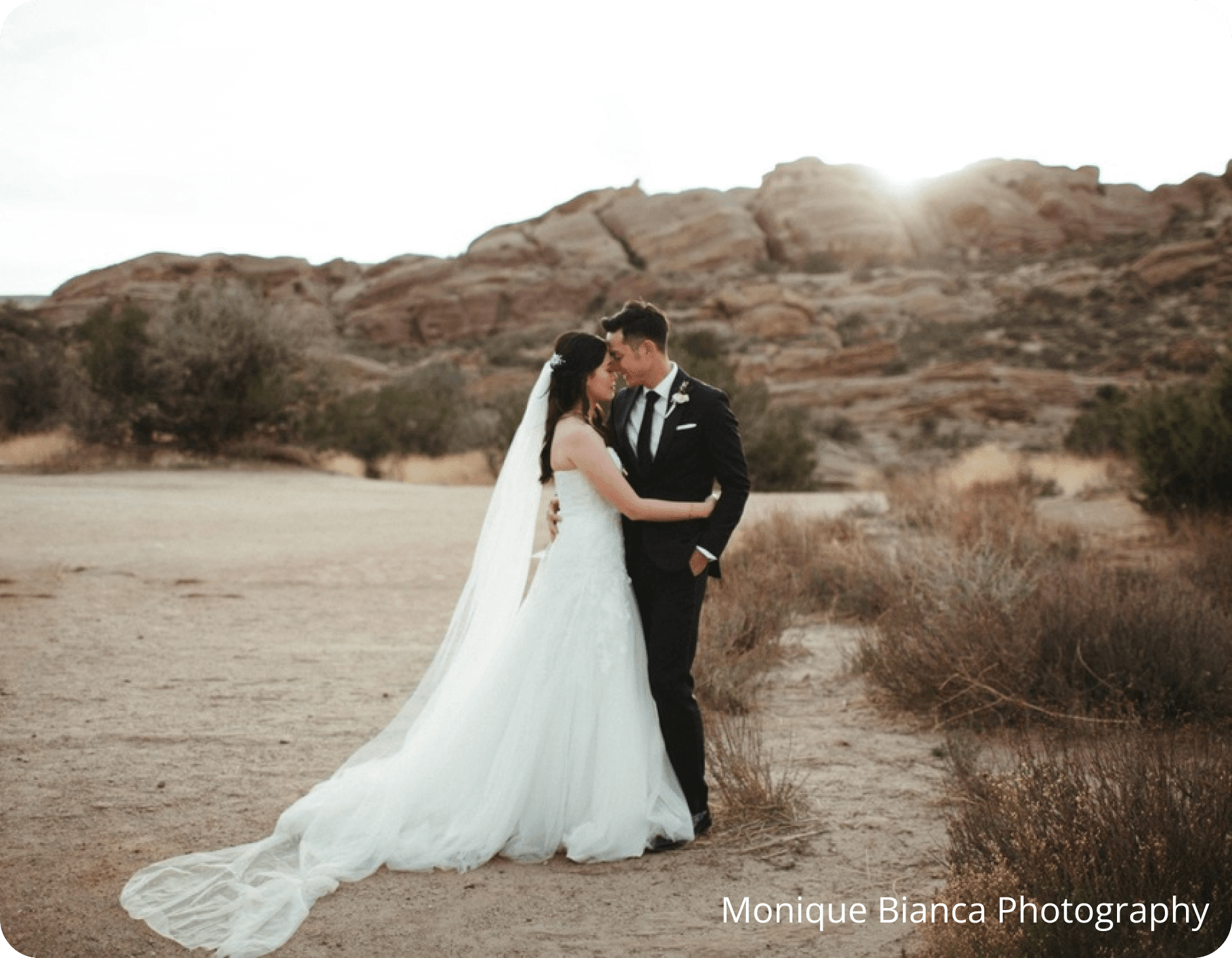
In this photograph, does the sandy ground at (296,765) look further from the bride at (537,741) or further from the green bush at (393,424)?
the green bush at (393,424)

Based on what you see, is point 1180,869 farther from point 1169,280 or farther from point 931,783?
point 1169,280

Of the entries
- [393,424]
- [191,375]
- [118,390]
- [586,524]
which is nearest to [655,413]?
[586,524]

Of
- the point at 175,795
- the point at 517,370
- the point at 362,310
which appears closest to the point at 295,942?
the point at 175,795

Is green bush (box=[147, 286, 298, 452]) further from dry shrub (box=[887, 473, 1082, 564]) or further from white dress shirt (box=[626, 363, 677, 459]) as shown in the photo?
white dress shirt (box=[626, 363, 677, 459])

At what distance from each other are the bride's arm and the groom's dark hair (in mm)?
435

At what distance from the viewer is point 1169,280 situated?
45.8 metres

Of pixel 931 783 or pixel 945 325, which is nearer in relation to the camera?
pixel 931 783

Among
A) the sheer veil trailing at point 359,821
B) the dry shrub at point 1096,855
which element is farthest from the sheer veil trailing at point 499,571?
the dry shrub at point 1096,855

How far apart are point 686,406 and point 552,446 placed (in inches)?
24.4

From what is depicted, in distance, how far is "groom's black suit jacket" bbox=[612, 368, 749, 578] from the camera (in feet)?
13.9

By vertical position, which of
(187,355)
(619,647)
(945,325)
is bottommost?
(619,647)

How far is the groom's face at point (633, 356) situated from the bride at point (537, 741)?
0.13m

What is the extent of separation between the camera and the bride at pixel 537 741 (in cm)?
404

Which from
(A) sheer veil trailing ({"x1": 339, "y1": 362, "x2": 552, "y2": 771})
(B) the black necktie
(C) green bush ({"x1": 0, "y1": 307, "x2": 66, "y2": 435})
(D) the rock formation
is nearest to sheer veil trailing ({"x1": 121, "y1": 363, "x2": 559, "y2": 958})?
(A) sheer veil trailing ({"x1": 339, "y1": 362, "x2": 552, "y2": 771})
